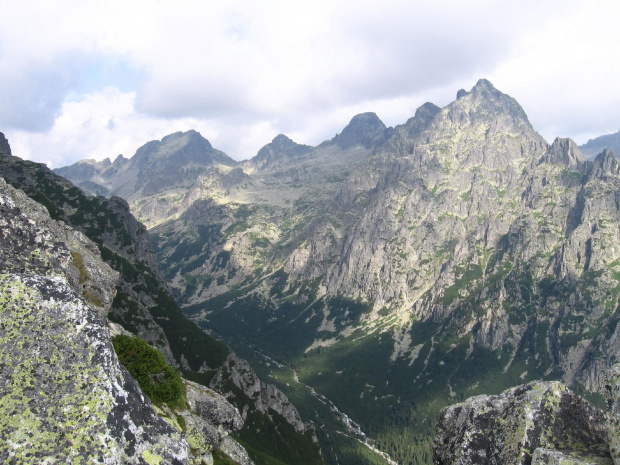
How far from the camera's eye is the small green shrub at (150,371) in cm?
4262

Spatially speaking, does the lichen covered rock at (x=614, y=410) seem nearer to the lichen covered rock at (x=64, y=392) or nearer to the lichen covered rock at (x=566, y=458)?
the lichen covered rock at (x=566, y=458)

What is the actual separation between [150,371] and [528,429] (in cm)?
3825

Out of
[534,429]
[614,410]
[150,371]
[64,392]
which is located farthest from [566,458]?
[150,371]

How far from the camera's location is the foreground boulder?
18906mm

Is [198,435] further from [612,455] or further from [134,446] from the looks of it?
[612,455]

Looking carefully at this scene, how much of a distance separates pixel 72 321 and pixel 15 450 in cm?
500

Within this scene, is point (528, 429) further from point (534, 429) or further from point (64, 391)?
point (64, 391)

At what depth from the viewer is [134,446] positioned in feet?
Result: 52.7

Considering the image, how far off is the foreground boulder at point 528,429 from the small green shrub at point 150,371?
3070cm

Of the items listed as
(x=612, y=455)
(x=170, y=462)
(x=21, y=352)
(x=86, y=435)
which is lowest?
(x=612, y=455)

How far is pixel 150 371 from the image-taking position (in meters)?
44.6

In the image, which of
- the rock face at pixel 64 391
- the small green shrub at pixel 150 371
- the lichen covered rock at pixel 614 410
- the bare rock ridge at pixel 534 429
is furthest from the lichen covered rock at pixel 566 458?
the small green shrub at pixel 150 371

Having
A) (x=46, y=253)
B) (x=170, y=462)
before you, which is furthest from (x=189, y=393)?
(x=170, y=462)

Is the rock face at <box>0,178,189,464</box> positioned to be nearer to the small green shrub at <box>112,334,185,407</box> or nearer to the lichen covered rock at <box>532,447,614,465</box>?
the lichen covered rock at <box>532,447,614,465</box>
